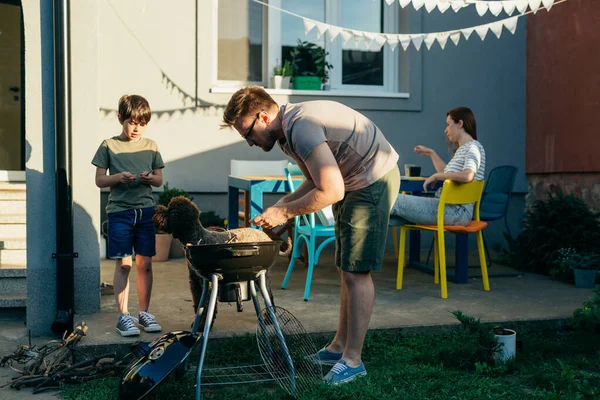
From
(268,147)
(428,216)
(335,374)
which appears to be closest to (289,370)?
(335,374)

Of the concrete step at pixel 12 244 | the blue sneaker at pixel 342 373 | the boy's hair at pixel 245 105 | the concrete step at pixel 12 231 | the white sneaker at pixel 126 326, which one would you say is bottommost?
the blue sneaker at pixel 342 373

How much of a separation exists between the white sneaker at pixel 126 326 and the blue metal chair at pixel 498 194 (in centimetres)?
312

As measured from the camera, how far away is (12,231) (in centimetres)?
598

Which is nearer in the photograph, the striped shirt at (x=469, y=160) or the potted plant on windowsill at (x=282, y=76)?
the striped shirt at (x=469, y=160)

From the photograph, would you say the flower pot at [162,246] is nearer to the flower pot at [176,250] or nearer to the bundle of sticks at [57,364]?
the flower pot at [176,250]

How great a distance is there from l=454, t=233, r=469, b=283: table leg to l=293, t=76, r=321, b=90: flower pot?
8.83 ft

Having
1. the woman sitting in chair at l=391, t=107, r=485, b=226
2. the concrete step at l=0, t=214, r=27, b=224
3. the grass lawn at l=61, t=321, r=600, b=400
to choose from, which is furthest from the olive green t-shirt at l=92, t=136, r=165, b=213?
the concrete step at l=0, t=214, r=27, b=224

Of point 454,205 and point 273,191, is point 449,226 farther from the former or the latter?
point 273,191

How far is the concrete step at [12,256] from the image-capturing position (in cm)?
548

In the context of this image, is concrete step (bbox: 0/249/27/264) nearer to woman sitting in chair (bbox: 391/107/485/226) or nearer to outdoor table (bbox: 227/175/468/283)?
outdoor table (bbox: 227/175/468/283)

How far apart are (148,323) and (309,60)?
14.1ft

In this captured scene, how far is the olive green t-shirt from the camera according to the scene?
13.9 feet

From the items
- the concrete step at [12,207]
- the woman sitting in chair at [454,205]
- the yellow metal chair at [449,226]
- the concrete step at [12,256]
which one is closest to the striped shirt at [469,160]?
the woman sitting in chair at [454,205]

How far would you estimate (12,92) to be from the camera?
7543 millimetres
